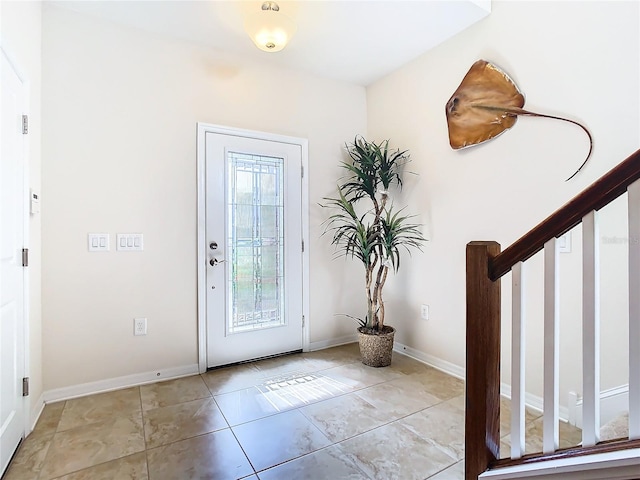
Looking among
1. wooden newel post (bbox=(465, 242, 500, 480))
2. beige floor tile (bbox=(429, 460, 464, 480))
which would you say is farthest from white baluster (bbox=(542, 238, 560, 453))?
beige floor tile (bbox=(429, 460, 464, 480))

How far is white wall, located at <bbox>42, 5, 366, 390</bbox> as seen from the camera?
230 cm

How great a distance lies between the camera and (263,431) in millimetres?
1941

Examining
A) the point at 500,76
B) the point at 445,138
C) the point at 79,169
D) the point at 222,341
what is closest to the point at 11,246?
the point at 79,169

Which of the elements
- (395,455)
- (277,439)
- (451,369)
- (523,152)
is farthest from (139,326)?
(523,152)

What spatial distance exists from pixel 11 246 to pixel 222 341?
5.18 ft

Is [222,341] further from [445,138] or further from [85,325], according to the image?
[445,138]

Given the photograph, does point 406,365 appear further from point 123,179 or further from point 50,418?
point 123,179

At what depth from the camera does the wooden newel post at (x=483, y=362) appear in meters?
1.28

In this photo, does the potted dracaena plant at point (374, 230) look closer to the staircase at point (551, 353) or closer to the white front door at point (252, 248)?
the white front door at point (252, 248)

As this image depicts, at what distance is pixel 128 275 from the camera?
252cm

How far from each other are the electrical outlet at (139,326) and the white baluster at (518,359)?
2.41m

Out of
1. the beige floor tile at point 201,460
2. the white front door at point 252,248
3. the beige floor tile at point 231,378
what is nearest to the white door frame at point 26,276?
the beige floor tile at point 201,460

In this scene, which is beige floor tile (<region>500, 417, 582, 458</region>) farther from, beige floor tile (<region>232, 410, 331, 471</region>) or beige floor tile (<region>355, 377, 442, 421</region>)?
beige floor tile (<region>232, 410, 331, 471</region>)

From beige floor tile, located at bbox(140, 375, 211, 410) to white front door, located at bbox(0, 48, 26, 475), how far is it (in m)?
0.66
